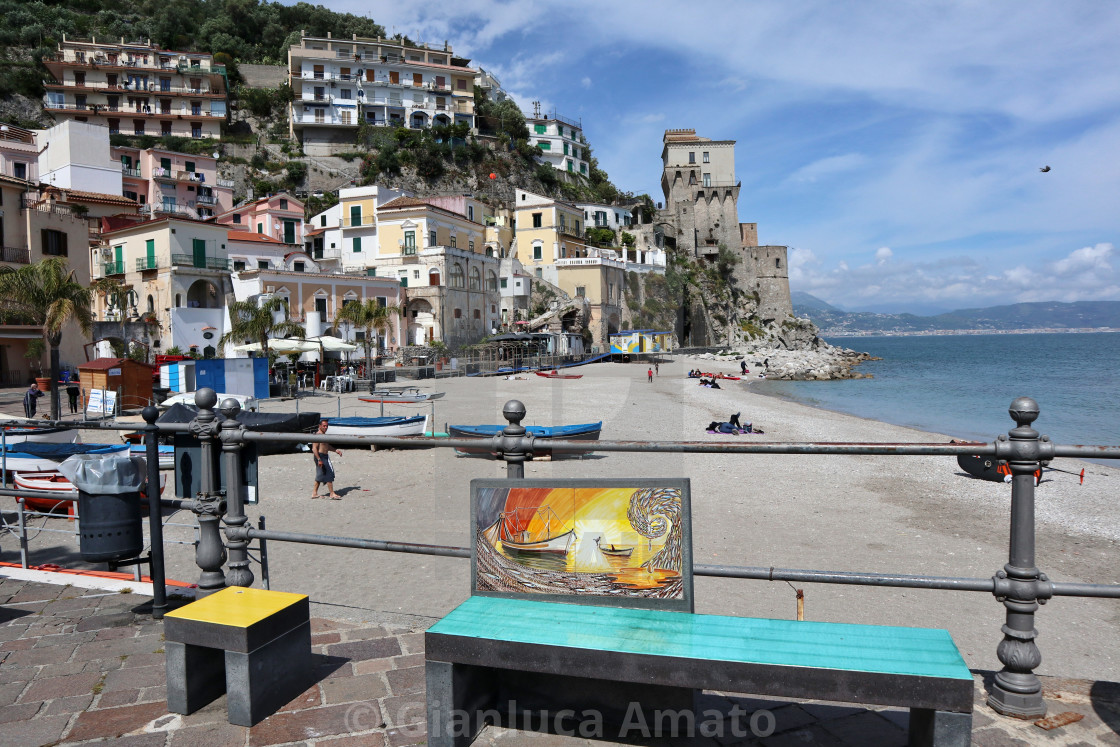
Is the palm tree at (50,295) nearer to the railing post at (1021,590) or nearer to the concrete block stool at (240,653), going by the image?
the concrete block stool at (240,653)

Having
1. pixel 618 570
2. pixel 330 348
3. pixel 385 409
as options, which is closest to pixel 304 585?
pixel 618 570

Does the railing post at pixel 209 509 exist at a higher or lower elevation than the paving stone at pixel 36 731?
higher

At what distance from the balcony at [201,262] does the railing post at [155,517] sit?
37183mm

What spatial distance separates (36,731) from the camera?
2865 mm

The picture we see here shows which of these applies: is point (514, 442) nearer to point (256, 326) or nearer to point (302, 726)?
point (302, 726)

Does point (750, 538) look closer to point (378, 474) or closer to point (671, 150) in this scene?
point (378, 474)

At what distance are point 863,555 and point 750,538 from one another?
153 cm

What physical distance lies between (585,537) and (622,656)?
563mm

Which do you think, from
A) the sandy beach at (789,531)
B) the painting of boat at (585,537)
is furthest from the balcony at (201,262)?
the painting of boat at (585,537)

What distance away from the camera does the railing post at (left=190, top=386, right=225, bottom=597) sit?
379 cm

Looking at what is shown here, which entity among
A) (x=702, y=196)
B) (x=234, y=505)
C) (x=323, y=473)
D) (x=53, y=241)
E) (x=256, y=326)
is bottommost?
(x=323, y=473)

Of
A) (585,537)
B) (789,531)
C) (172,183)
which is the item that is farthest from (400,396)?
(172,183)

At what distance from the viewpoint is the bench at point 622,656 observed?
88.4 inches

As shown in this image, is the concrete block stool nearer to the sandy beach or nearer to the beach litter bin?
the sandy beach
